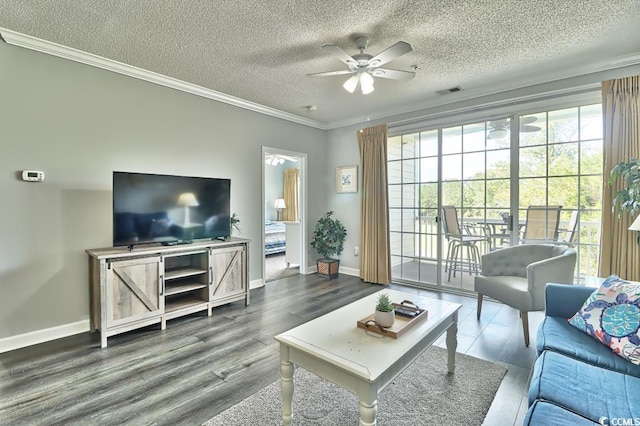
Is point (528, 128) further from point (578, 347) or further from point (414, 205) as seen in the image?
point (578, 347)

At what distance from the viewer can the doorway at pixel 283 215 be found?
526 cm

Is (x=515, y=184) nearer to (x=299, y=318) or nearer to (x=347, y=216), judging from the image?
(x=347, y=216)

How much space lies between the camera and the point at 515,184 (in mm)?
3824

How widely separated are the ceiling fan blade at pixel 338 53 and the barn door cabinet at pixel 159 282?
2.36 metres

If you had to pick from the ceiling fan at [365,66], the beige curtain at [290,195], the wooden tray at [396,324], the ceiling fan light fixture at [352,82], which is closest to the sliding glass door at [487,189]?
the ceiling fan at [365,66]

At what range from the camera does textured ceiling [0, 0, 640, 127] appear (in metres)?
2.28

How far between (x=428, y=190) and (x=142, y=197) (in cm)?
379

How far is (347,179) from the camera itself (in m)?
5.41

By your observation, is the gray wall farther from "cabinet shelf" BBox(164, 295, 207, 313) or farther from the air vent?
the air vent

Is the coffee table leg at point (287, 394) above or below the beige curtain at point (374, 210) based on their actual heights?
below

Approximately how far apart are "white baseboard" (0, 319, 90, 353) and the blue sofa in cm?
371

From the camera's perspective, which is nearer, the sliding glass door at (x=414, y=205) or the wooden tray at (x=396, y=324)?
the wooden tray at (x=396, y=324)

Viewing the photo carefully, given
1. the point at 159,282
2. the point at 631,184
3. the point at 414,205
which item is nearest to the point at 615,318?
the point at 631,184

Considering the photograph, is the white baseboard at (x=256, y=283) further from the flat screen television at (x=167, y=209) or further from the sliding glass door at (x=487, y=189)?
the sliding glass door at (x=487, y=189)
